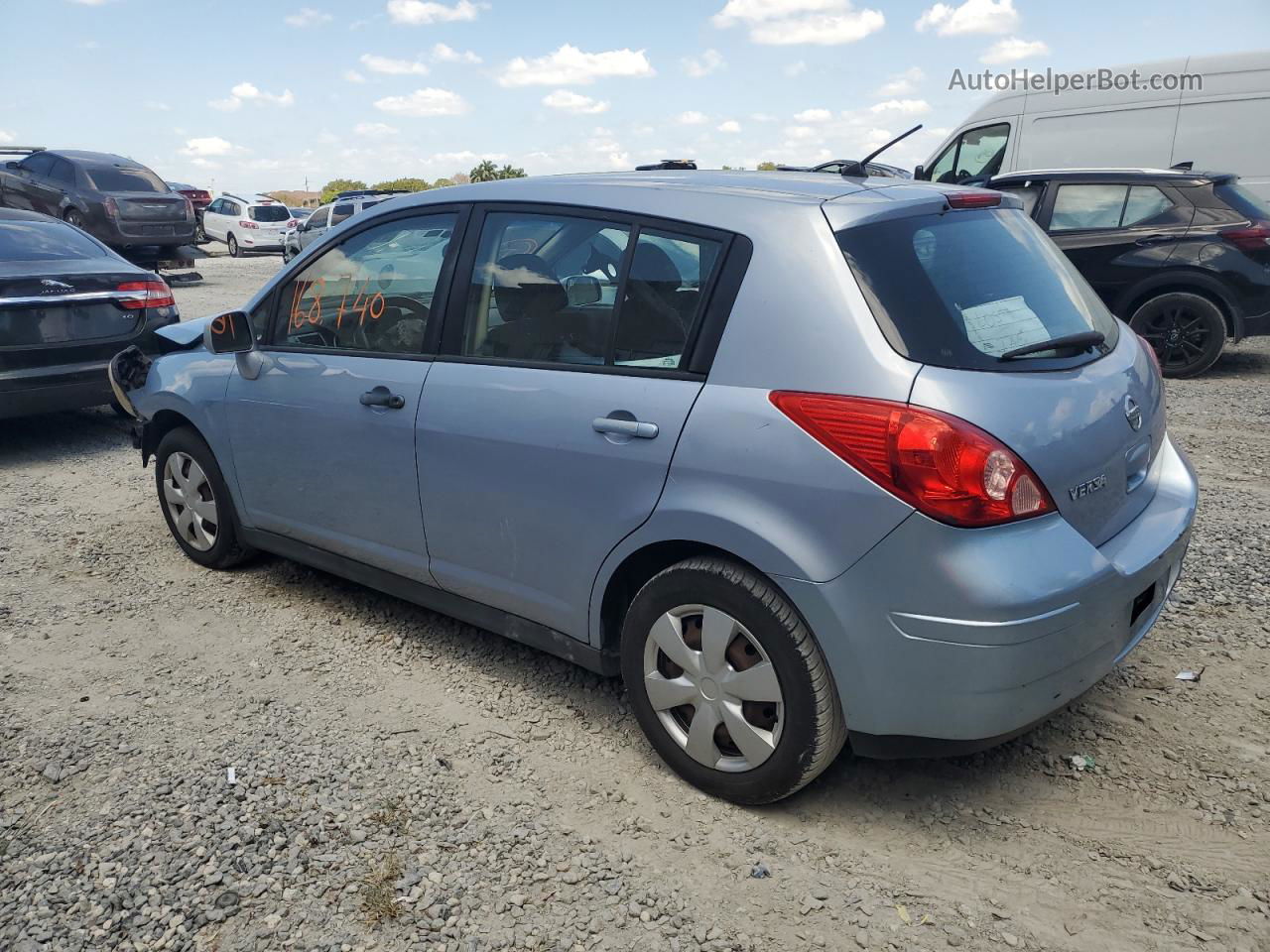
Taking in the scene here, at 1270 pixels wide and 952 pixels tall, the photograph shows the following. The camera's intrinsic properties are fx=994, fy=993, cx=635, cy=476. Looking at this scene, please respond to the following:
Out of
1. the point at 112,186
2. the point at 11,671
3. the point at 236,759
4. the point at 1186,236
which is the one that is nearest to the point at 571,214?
the point at 236,759

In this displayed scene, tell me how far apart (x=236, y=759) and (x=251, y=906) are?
704mm

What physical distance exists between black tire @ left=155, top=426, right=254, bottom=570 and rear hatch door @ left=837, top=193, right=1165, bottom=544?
10.1ft

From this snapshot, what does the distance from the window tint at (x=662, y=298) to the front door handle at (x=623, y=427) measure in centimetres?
18

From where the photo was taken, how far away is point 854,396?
2.42m

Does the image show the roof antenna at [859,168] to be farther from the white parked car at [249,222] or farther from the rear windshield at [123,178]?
the white parked car at [249,222]

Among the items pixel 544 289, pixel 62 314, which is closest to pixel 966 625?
pixel 544 289

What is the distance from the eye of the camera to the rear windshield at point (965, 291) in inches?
97.8

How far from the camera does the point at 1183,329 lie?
28.3 ft

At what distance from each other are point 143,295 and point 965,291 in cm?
628

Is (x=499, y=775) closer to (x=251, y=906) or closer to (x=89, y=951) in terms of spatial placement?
(x=251, y=906)

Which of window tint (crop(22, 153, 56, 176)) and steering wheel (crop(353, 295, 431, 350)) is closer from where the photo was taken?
steering wheel (crop(353, 295, 431, 350))

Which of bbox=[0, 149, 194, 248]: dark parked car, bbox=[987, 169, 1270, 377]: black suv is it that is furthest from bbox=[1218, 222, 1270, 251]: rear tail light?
bbox=[0, 149, 194, 248]: dark parked car

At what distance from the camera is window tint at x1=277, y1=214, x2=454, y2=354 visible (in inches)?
138

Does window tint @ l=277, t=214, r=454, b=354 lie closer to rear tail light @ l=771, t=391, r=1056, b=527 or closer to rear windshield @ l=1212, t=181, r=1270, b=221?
rear tail light @ l=771, t=391, r=1056, b=527
